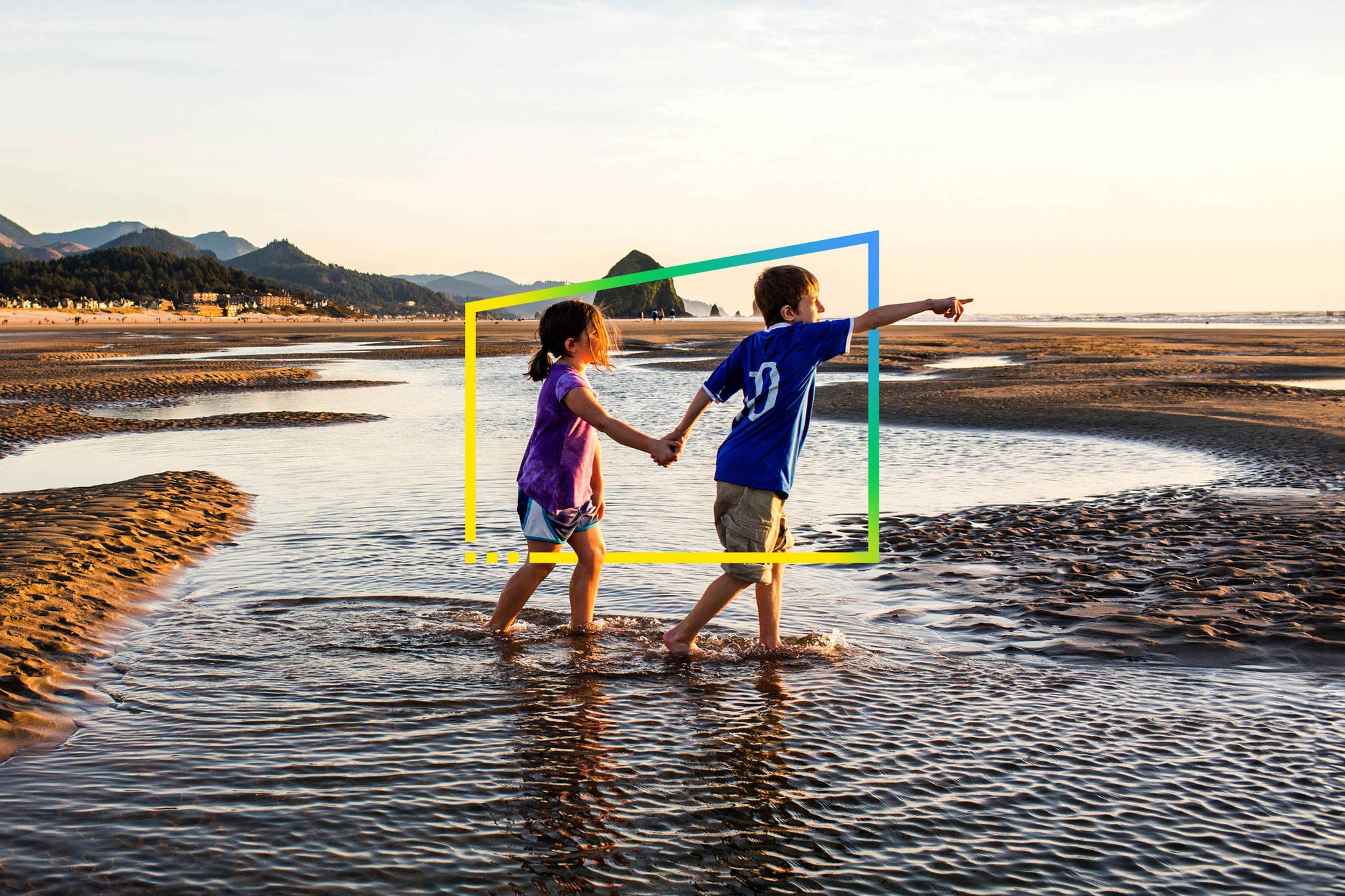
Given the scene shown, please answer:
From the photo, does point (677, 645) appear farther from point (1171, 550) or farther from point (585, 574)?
point (1171, 550)

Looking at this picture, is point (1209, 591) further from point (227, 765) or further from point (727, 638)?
point (227, 765)

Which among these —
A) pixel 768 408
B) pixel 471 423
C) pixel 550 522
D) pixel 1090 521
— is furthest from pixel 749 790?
pixel 1090 521

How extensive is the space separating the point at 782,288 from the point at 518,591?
93.8 inches

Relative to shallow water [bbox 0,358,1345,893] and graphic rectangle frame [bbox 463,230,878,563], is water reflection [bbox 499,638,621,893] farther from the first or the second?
graphic rectangle frame [bbox 463,230,878,563]

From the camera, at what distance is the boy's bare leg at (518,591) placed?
20.2ft

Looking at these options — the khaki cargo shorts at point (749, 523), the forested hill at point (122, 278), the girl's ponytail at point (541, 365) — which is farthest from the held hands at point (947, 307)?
the forested hill at point (122, 278)

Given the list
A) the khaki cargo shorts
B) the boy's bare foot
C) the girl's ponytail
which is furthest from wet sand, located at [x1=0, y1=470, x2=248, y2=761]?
the khaki cargo shorts

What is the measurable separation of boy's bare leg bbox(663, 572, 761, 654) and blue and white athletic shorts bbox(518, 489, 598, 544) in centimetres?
79

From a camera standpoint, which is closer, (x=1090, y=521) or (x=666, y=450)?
(x=666, y=450)

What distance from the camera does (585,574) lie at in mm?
6254

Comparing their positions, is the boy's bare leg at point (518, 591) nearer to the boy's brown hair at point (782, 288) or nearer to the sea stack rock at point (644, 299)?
the boy's brown hair at point (782, 288)

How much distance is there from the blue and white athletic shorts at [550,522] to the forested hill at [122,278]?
172 metres

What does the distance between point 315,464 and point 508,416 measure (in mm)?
7275

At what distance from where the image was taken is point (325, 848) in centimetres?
371
